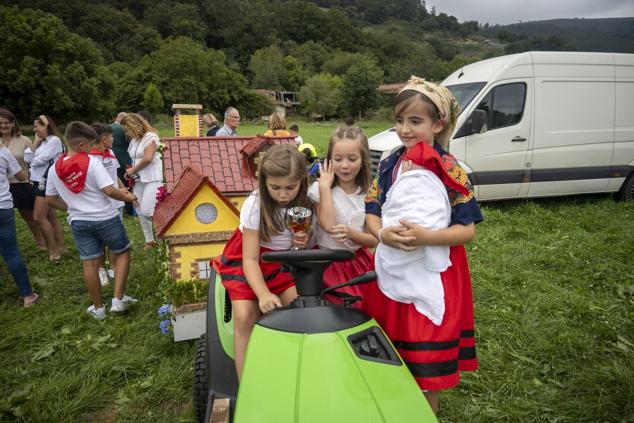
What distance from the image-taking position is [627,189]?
7086 mm

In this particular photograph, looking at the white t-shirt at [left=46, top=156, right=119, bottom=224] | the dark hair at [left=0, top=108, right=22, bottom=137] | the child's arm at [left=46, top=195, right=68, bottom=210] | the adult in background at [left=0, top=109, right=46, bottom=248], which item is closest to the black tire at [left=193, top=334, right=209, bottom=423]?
the white t-shirt at [left=46, top=156, right=119, bottom=224]

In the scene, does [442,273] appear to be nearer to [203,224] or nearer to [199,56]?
[203,224]

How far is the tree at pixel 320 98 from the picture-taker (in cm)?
6569

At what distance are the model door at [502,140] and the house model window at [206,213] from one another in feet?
15.0

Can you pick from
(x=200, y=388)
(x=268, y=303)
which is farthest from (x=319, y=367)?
(x=200, y=388)

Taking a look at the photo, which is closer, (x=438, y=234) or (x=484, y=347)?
(x=438, y=234)

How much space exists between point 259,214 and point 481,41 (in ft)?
556

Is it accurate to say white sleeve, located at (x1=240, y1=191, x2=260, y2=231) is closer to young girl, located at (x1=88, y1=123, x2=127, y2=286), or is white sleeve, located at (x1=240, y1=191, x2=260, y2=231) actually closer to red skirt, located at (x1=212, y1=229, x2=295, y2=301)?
red skirt, located at (x1=212, y1=229, x2=295, y2=301)

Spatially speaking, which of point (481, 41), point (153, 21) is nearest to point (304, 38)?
point (153, 21)

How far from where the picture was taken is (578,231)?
17.9 feet

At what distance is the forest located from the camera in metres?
32.2

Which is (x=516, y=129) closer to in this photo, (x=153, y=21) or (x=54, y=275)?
(x=54, y=275)

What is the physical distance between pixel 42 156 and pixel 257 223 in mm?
4623

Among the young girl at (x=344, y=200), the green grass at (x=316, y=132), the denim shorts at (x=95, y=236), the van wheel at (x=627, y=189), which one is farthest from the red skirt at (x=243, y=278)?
the green grass at (x=316, y=132)
